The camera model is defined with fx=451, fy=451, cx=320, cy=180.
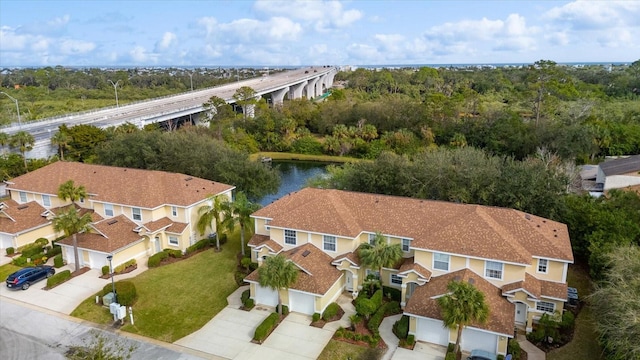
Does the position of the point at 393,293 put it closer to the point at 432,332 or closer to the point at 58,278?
the point at 432,332

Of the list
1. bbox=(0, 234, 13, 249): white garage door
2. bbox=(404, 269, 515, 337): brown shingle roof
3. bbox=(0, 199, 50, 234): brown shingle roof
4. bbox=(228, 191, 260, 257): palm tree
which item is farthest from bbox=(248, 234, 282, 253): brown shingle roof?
bbox=(0, 234, 13, 249): white garage door

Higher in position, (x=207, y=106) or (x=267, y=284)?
(x=207, y=106)

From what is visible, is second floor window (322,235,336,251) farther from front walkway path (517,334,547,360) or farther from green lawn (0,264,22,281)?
green lawn (0,264,22,281)

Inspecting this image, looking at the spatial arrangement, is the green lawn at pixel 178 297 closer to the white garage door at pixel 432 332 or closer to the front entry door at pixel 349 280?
the front entry door at pixel 349 280

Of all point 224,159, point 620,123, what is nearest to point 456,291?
point 224,159

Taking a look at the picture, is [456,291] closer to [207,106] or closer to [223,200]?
[223,200]

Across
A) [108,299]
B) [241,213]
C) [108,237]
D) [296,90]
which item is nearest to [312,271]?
[241,213]
